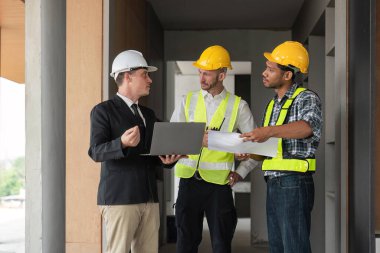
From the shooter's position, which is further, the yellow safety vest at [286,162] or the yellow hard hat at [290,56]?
the yellow hard hat at [290,56]

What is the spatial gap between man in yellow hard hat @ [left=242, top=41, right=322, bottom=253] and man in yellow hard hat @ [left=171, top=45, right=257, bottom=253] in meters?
0.39

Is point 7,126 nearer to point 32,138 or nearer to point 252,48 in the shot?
point 252,48

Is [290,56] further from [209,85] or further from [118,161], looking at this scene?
[118,161]

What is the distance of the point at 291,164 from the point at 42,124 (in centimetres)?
144

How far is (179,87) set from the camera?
15.6 meters

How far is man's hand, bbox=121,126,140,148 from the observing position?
9.78 ft

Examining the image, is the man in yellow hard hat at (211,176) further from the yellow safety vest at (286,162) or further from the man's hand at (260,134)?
the man's hand at (260,134)

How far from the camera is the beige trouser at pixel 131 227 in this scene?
316 cm

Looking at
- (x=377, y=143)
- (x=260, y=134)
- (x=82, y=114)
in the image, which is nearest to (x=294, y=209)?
(x=260, y=134)

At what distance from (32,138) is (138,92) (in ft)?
2.34

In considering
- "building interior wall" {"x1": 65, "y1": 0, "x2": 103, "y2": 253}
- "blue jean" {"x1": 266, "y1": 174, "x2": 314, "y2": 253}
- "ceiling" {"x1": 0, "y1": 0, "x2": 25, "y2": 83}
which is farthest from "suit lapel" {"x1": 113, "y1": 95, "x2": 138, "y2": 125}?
"ceiling" {"x1": 0, "y1": 0, "x2": 25, "y2": 83}

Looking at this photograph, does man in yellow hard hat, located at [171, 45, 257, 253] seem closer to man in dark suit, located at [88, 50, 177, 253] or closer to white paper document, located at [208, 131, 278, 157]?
white paper document, located at [208, 131, 278, 157]

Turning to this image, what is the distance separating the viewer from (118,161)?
3213mm

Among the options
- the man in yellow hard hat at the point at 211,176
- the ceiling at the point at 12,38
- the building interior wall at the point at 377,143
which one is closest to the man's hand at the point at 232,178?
the man in yellow hard hat at the point at 211,176
